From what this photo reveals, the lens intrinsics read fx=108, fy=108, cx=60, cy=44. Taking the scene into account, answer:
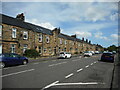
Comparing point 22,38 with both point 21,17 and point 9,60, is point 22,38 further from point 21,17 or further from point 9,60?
point 9,60

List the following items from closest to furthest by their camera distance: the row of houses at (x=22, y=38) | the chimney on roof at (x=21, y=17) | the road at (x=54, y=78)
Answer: the road at (x=54, y=78)
the row of houses at (x=22, y=38)
the chimney on roof at (x=21, y=17)

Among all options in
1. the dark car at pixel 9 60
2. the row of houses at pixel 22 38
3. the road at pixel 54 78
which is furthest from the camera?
the row of houses at pixel 22 38

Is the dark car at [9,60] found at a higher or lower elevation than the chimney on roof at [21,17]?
lower

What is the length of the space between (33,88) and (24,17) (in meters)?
27.3

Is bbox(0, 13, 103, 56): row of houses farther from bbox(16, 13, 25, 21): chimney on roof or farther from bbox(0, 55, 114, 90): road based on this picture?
bbox(0, 55, 114, 90): road

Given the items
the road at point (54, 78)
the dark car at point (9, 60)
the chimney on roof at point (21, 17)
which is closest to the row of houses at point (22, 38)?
the chimney on roof at point (21, 17)

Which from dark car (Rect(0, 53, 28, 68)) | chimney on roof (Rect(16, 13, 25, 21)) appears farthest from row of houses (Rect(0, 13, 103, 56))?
dark car (Rect(0, 53, 28, 68))

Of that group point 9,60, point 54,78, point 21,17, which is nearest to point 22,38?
point 21,17

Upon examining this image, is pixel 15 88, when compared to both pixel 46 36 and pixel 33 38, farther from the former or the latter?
pixel 46 36

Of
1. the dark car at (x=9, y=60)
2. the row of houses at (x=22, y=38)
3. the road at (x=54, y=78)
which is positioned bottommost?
the road at (x=54, y=78)

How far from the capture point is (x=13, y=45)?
2203cm

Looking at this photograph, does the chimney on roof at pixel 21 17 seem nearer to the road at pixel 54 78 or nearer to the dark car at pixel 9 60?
the dark car at pixel 9 60

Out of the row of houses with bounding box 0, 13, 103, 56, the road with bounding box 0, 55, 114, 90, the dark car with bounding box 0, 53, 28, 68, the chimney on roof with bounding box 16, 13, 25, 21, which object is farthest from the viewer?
the chimney on roof with bounding box 16, 13, 25, 21

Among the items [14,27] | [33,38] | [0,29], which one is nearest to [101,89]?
[0,29]
